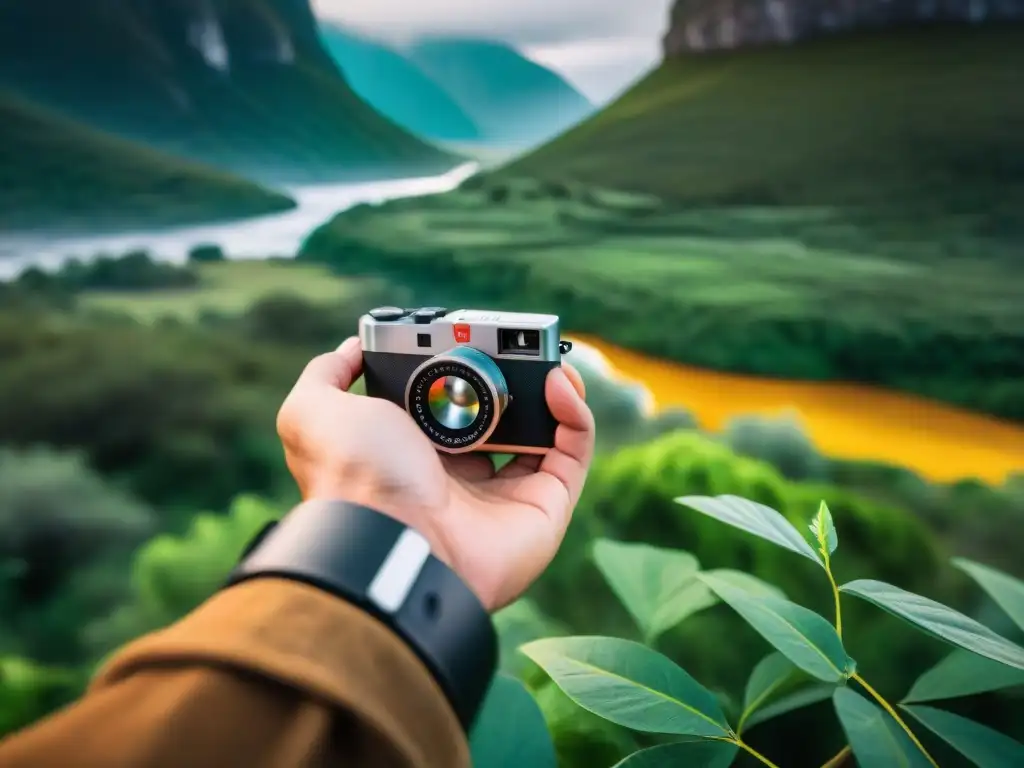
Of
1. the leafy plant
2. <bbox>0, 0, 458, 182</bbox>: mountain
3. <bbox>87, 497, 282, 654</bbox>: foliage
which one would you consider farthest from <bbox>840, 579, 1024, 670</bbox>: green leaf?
<bbox>0, 0, 458, 182</bbox>: mountain

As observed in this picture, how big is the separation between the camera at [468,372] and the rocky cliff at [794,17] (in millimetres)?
976

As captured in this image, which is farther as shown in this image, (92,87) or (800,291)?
(92,87)

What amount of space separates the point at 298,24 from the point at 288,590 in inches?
52.3

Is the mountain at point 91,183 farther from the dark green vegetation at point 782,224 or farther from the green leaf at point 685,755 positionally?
the green leaf at point 685,755

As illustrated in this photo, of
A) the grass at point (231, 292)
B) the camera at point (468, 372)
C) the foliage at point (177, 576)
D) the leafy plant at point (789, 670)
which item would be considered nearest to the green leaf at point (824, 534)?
the leafy plant at point (789, 670)

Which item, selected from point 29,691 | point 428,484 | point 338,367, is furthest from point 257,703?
point 29,691

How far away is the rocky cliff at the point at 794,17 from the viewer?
Result: 1214 millimetres

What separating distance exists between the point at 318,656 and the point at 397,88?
1391 millimetres

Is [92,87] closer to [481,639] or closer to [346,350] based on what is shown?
[346,350]

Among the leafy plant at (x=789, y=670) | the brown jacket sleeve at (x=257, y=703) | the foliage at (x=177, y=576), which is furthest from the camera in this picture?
the foliage at (x=177, y=576)

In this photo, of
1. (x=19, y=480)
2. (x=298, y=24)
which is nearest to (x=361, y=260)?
(x=298, y=24)

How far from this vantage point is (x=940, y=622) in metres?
0.29

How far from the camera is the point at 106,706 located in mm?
201

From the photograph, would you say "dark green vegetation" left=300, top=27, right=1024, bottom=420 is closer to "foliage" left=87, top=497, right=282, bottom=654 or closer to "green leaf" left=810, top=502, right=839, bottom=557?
"foliage" left=87, top=497, right=282, bottom=654
